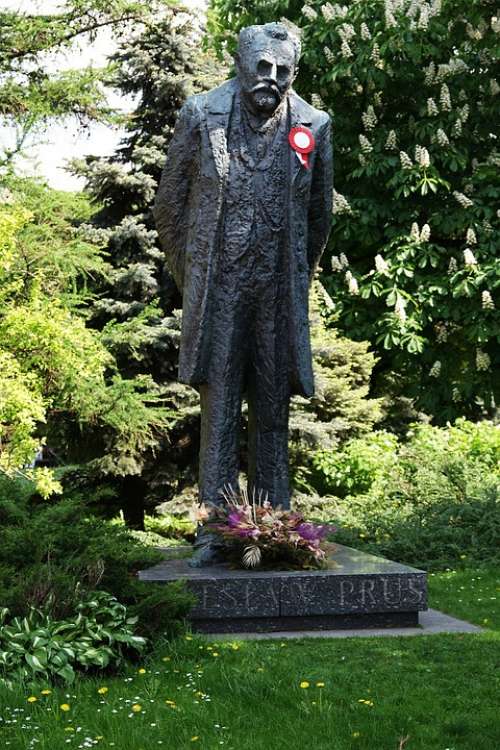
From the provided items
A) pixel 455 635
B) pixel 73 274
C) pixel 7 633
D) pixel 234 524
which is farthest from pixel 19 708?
pixel 73 274

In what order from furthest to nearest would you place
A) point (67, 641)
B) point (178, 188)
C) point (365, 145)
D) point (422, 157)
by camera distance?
point (365, 145), point (422, 157), point (178, 188), point (67, 641)

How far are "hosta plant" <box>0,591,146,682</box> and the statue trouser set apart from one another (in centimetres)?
152

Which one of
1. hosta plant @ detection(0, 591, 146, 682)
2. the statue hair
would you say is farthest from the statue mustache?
hosta plant @ detection(0, 591, 146, 682)

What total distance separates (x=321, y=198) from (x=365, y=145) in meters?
8.87

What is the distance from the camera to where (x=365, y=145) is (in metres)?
15.2

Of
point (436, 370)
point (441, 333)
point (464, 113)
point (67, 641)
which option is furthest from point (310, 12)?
point (67, 641)

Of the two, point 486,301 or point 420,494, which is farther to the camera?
point 486,301

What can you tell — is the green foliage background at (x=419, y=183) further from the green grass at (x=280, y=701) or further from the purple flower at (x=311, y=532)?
the green grass at (x=280, y=701)

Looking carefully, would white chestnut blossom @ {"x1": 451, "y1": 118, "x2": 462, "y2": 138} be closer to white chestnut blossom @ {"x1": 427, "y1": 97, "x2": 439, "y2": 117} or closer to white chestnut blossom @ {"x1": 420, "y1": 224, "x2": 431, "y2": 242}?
white chestnut blossom @ {"x1": 427, "y1": 97, "x2": 439, "y2": 117}

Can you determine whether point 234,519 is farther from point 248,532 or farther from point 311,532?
point 311,532

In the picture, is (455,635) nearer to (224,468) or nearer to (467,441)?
(224,468)

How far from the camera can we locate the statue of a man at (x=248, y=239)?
6.38 m

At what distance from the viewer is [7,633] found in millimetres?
4582

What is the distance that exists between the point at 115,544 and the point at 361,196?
436 inches
